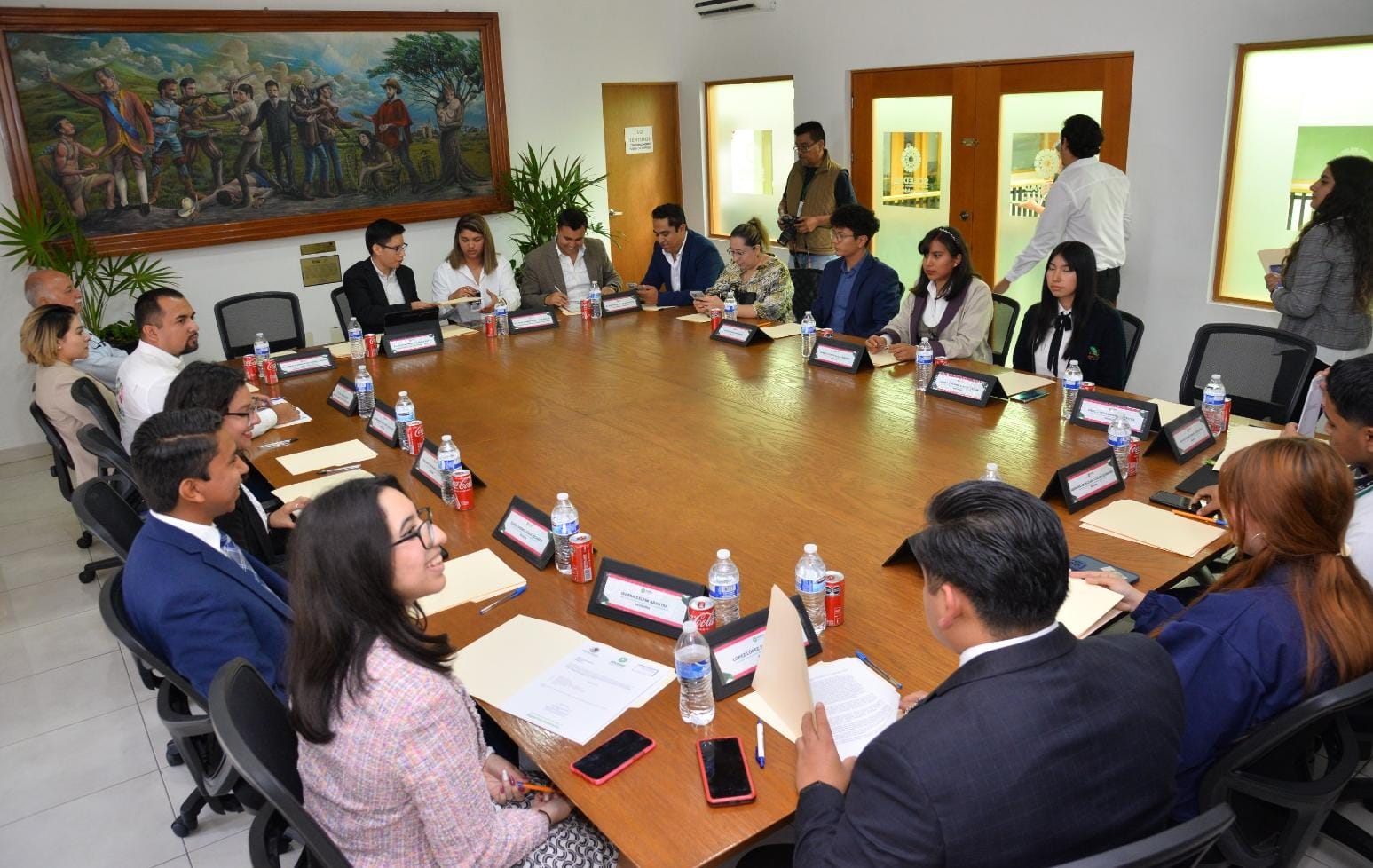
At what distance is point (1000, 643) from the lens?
148 centimetres

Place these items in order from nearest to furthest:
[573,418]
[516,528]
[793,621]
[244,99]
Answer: [793,621] → [516,528] → [573,418] → [244,99]

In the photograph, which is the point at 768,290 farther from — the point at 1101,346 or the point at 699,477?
the point at 699,477

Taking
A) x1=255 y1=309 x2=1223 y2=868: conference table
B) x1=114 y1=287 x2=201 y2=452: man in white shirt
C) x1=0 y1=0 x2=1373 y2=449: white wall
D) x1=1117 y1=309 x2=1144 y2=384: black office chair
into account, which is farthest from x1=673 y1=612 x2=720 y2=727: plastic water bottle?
x1=0 y1=0 x2=1373 y2=449: white wall

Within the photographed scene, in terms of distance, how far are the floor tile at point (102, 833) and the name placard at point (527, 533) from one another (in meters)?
1.32

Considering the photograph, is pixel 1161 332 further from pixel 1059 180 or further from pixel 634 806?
pixel 634 806

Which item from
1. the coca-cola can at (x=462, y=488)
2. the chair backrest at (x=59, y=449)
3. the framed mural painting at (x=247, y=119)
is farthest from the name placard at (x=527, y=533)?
the framed mural painting at (x=247, y=119)

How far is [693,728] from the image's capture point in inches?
75.3

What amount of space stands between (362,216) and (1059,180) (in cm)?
496

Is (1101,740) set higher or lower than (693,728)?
higher

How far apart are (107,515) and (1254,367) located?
403 centimetres

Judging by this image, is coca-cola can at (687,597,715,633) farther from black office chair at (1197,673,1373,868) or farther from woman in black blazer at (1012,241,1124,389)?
woman in black blazer at (1012,241,1124,389)

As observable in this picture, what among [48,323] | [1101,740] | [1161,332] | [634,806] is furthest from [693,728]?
[1161,332]

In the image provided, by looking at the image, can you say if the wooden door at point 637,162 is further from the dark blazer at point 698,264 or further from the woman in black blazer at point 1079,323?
the woman in black blazer at point 1079,323

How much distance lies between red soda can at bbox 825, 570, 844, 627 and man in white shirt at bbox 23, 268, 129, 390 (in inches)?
171
